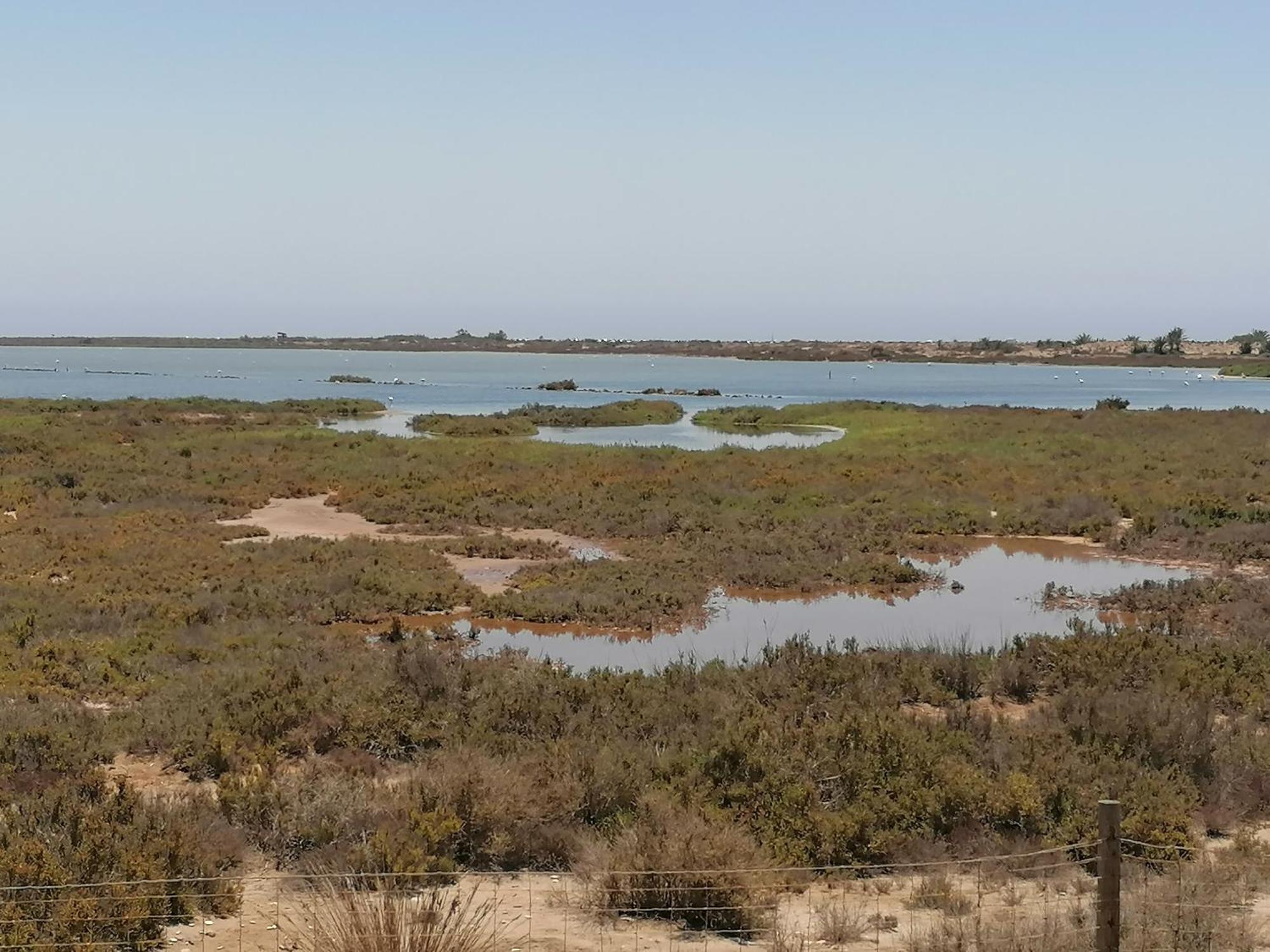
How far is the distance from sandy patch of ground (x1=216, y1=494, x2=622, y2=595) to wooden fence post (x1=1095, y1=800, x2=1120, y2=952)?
15.7 metres

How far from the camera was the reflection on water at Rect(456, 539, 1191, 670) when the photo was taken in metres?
17.1

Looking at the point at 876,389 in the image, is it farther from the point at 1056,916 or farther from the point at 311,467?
the point at 1056,916

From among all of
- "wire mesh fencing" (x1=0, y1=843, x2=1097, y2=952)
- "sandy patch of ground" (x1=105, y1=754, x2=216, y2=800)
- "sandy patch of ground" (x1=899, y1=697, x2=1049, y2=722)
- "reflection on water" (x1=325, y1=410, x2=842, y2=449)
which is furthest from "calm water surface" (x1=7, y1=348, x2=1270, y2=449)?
"wire mesh fencing" (x1=0, y1=843, x2=1097, y2=952)

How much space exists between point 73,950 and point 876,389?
101032 mm

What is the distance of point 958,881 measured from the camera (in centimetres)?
810

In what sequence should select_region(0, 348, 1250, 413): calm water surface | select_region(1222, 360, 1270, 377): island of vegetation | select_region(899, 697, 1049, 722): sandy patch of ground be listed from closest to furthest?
select_region(899, 697, 1049, 722): sandy patch of ground < select_region(0, 348, 1250, 413): calm water surface < select_region(1222, 360, 1270, 377): island of vegetation

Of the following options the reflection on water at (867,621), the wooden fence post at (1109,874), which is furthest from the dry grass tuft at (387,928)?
the reflection on water at (867,621)

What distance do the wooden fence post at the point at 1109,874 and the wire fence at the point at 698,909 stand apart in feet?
0.03

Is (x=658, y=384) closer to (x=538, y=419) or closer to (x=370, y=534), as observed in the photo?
(x=538, y=419)

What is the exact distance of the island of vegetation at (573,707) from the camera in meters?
8.41

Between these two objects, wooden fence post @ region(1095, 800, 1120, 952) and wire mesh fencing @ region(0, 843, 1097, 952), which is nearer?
wooden fence post @ region(1095, 800, 1120, 952)

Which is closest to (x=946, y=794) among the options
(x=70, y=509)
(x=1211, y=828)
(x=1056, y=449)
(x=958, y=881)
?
(x=958, y=881)

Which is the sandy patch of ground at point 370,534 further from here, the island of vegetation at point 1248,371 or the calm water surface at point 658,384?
the island of vegetation at point 1248,371

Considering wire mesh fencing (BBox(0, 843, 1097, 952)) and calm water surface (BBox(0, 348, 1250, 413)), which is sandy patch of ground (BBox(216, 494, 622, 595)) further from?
calm water surface (BBox(0, 348, 1250, 413))
